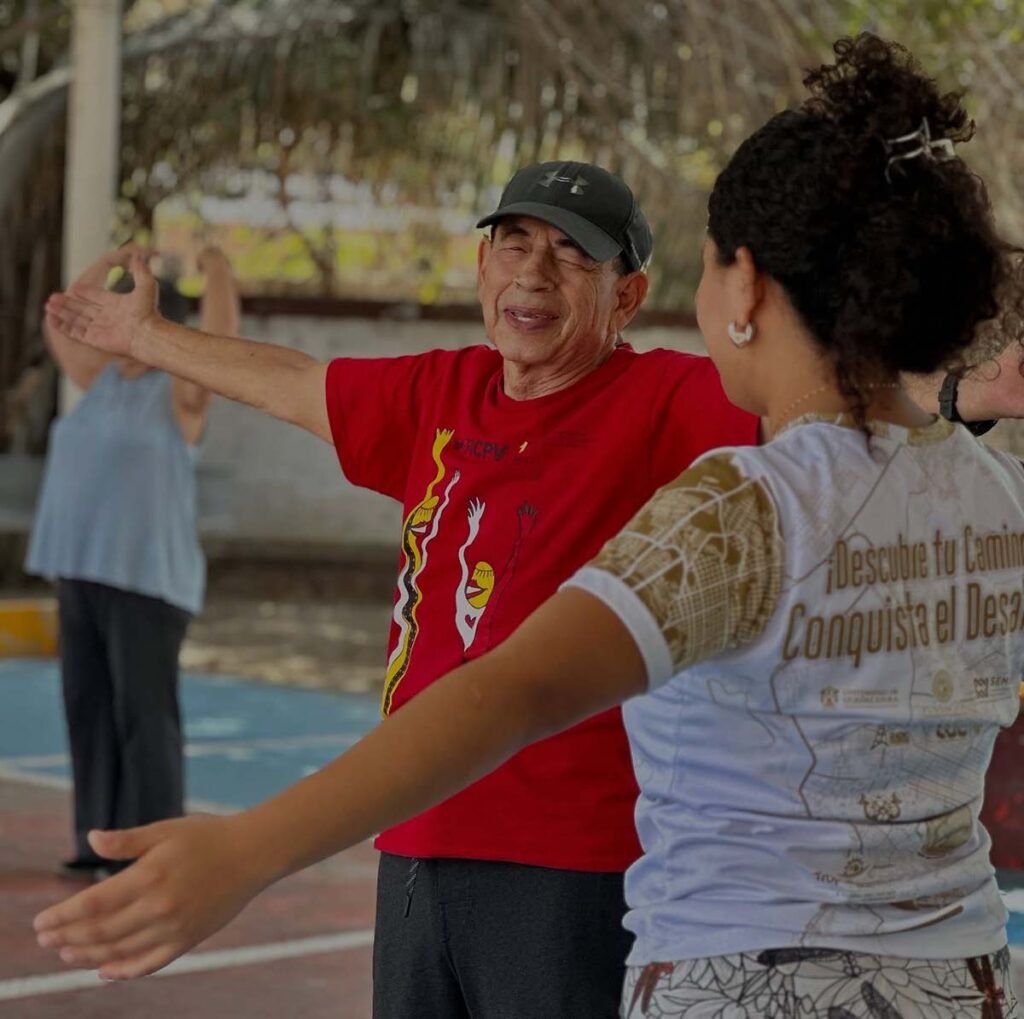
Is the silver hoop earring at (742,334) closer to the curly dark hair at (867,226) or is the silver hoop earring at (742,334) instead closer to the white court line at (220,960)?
the curly dark hair at (867,226)

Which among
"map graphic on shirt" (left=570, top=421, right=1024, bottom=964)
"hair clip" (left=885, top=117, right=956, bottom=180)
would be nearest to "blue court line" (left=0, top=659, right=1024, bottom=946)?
"map graphic on shirt" (left=570, top=421, right=1024, bottom=964)

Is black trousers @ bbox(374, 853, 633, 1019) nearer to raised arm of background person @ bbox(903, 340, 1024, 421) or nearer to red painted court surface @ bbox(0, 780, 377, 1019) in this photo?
raised arm of background person @ bbox(903, 340, 1024, 421)

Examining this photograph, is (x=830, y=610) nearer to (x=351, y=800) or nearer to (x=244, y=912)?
(x=351, y=800)

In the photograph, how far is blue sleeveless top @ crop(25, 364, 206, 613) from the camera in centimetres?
722

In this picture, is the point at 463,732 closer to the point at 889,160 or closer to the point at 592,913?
the point at 889,160

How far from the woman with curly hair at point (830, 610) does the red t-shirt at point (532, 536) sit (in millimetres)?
827

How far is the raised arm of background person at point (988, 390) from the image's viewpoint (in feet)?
11.2

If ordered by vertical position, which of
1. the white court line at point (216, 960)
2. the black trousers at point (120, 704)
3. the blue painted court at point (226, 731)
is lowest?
the white court line at point (216, 960)

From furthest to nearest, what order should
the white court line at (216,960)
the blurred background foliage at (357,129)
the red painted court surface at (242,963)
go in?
the blurred background foliage at (357,129) < the white court line at (216,960) < the red painted court surface at (242,963)

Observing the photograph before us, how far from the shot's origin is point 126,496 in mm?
7270

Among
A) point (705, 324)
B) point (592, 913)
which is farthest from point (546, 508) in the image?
point (705, 324)

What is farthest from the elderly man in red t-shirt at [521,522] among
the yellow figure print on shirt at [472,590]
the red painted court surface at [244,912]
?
the red painted court surface at [244,912]

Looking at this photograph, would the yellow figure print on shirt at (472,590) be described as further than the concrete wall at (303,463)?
No

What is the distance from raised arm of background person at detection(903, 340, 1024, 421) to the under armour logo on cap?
0.63 m
